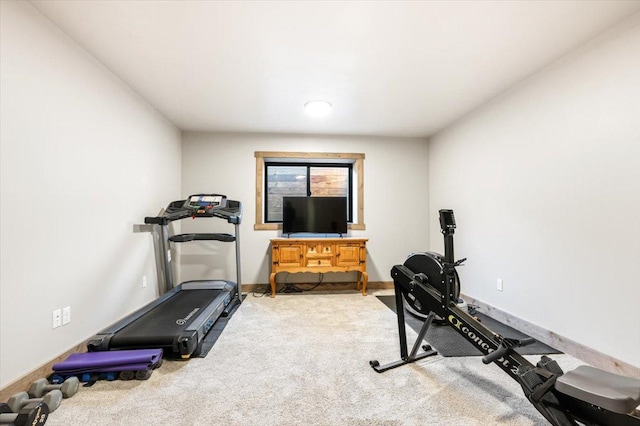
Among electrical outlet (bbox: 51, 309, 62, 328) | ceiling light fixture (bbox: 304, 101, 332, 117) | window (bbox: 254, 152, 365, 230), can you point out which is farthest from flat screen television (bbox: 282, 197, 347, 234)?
electrical outlet (bbox: 51, 309, 62, 328)

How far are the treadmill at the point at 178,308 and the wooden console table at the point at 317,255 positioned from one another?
67 cm

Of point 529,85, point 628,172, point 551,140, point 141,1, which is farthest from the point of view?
point 529,85

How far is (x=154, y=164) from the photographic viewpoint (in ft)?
11.4

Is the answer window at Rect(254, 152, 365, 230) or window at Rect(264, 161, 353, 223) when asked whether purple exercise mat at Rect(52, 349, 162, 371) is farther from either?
window at Rect(264, 161, 353, 223)

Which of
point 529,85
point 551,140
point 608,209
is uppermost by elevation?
point 529,85

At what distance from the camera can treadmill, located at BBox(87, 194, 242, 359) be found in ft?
7.12

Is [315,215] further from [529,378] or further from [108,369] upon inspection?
[529,378]

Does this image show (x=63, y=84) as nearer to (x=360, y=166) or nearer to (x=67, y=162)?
(x=67, y=162)

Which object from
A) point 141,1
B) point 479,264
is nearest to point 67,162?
point 141,1

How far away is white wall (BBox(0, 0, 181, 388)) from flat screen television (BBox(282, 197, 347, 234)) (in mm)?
2029

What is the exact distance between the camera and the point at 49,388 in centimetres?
171

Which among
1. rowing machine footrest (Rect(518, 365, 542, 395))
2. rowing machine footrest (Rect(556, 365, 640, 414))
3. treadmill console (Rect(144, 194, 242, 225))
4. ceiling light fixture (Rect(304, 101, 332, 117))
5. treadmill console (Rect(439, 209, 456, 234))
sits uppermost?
ceiling light fixture (Rect(304, 101, 332, 117))

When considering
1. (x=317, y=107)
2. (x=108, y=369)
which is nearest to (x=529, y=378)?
(x=108, y=369)

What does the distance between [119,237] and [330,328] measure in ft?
7.56
